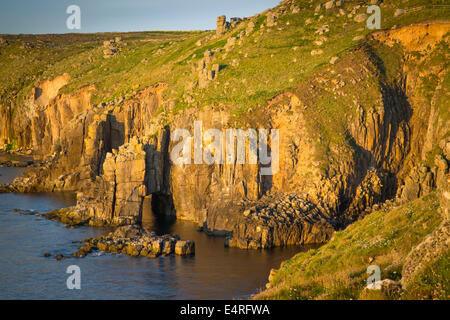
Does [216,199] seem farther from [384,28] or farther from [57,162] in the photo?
[57,162]

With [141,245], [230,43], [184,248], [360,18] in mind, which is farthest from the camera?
[230,43]

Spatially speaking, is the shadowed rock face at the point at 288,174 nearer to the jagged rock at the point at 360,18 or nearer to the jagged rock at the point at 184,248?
the jagged rock at the point at 184,248

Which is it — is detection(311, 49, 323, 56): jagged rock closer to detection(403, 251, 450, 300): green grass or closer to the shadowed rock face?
the shadowed rock face

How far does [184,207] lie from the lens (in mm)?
94688

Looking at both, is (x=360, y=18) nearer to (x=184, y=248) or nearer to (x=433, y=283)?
(x=184, y=248)

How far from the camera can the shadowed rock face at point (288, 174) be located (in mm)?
80750

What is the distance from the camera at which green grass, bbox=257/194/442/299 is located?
3228 centimetres

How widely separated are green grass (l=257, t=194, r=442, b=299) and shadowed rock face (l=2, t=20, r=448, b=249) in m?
26.9

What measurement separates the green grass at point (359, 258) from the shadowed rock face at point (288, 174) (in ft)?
88.4

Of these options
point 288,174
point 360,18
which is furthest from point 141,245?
point 360,18

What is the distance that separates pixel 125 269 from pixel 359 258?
1373 inches

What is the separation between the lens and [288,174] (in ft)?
283

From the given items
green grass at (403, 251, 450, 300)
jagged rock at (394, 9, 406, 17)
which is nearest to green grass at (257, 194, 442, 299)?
green grass at (403, 251, 450, 300)

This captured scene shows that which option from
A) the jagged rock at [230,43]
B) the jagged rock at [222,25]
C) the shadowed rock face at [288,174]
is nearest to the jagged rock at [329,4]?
the jagged rock at [230,43]
